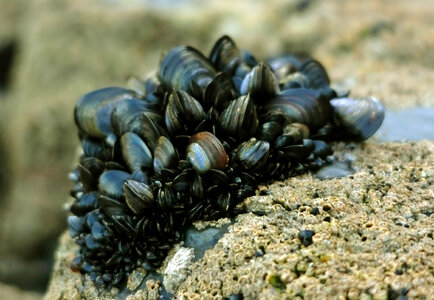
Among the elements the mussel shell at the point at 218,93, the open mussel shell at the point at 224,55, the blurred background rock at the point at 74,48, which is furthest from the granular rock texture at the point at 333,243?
the blurred background rock at the point at 74,48

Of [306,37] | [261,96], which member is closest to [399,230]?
[261,96]

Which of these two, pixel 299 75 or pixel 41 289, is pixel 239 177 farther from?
pixel 41 289

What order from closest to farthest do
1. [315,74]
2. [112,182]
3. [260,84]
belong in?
[112,182]
[260,84]
[315,74]

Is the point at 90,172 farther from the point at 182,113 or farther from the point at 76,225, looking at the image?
the point at 182,113

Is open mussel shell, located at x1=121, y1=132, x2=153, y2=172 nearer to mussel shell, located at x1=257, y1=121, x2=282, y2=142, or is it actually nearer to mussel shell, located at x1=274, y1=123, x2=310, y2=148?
mussel shell, located at x1=257, y1=121, x2=282, y2=142

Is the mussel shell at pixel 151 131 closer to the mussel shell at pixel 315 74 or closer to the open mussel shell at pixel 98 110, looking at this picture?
the open mussel shell at pixel 98 110

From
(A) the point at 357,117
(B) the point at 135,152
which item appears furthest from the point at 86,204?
(A) the point at 357,117

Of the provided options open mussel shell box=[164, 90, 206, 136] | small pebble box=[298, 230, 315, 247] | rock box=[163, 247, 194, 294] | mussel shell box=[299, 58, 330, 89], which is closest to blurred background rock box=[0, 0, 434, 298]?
mussel shell box=[299, 58, 330, 89]
